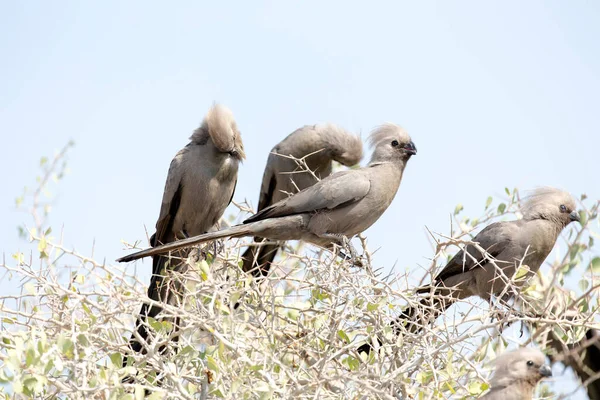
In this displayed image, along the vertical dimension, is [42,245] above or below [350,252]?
above

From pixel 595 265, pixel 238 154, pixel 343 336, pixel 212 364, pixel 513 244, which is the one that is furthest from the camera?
pixel 238 154

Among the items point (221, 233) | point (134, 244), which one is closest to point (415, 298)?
point (221, 233)

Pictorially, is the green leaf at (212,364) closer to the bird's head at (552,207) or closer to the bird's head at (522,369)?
the bird's head at (522,369)

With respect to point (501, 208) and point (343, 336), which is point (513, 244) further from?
point (343, 336)

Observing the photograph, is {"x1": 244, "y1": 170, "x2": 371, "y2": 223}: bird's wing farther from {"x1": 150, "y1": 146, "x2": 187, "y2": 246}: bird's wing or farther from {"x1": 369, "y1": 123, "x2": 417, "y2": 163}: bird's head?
{"x1": 150, "y1": 146, "x2": 187, "y2": 246}: bird's wing

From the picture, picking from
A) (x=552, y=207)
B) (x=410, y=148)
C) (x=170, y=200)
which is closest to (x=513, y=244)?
(x=552, y=207)

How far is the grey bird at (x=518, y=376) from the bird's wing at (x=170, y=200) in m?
3.43

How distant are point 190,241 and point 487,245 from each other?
2.67 m

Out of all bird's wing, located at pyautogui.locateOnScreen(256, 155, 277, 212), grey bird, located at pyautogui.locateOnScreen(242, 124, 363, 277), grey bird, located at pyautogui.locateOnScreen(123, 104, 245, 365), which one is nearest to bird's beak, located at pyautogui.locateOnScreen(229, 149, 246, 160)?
grey bird, located at pyautogui.locateOnScreen(123, 104, 245, 365)

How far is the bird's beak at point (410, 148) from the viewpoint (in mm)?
7247

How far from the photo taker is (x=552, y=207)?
24.2 feet

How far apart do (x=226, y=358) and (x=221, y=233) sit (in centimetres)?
183

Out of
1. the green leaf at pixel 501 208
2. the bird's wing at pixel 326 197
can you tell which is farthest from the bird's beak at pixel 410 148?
the green leaf at pixel 501 208

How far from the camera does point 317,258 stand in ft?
19.1
